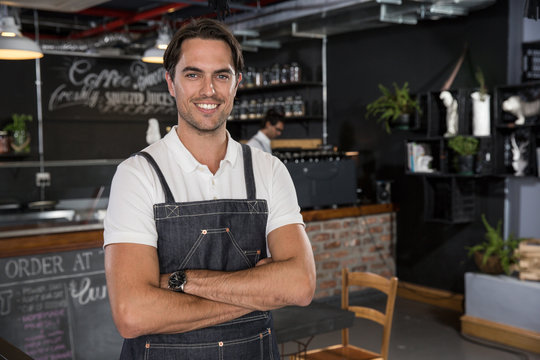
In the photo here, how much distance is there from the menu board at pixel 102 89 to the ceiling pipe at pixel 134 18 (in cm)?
54

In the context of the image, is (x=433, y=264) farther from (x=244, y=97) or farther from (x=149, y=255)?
(x=149, y=255)

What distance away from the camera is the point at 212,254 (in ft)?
5.45

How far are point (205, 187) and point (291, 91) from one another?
6.36m

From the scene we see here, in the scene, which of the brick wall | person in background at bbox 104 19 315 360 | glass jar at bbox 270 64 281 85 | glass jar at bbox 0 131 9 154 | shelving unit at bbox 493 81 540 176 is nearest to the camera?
person in background at bbox 104 19 315 360

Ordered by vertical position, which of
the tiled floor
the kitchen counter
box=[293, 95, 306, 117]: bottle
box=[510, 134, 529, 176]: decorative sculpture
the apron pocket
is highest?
box=[293, 95, 306, 117]: bottle

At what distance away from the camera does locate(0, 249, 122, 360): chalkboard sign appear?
3.69m

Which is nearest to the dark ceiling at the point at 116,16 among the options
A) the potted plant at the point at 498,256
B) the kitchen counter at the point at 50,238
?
the kitchen counter at the point at 50,238

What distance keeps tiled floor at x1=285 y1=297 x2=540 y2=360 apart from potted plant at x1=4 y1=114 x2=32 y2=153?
448cm

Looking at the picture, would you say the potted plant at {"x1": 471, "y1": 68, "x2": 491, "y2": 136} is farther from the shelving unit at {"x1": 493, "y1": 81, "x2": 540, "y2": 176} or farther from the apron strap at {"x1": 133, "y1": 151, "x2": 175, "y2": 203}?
the apron strap at {"x1": 133, "y1": 151, "x2": 175, "y2": 203}

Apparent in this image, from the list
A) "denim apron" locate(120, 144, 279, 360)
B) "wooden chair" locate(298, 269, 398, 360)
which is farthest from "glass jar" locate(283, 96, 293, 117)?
"denim apron" locate(120, 144, 279, 360)

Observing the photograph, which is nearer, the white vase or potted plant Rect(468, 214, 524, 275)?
potted plant Rect(468, 214, 524, 275)

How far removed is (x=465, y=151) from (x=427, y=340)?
170 cm

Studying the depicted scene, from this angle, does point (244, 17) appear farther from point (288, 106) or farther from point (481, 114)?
point (481, 114)

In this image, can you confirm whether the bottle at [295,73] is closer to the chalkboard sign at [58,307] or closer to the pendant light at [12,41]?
the pendant light at [12,41]
